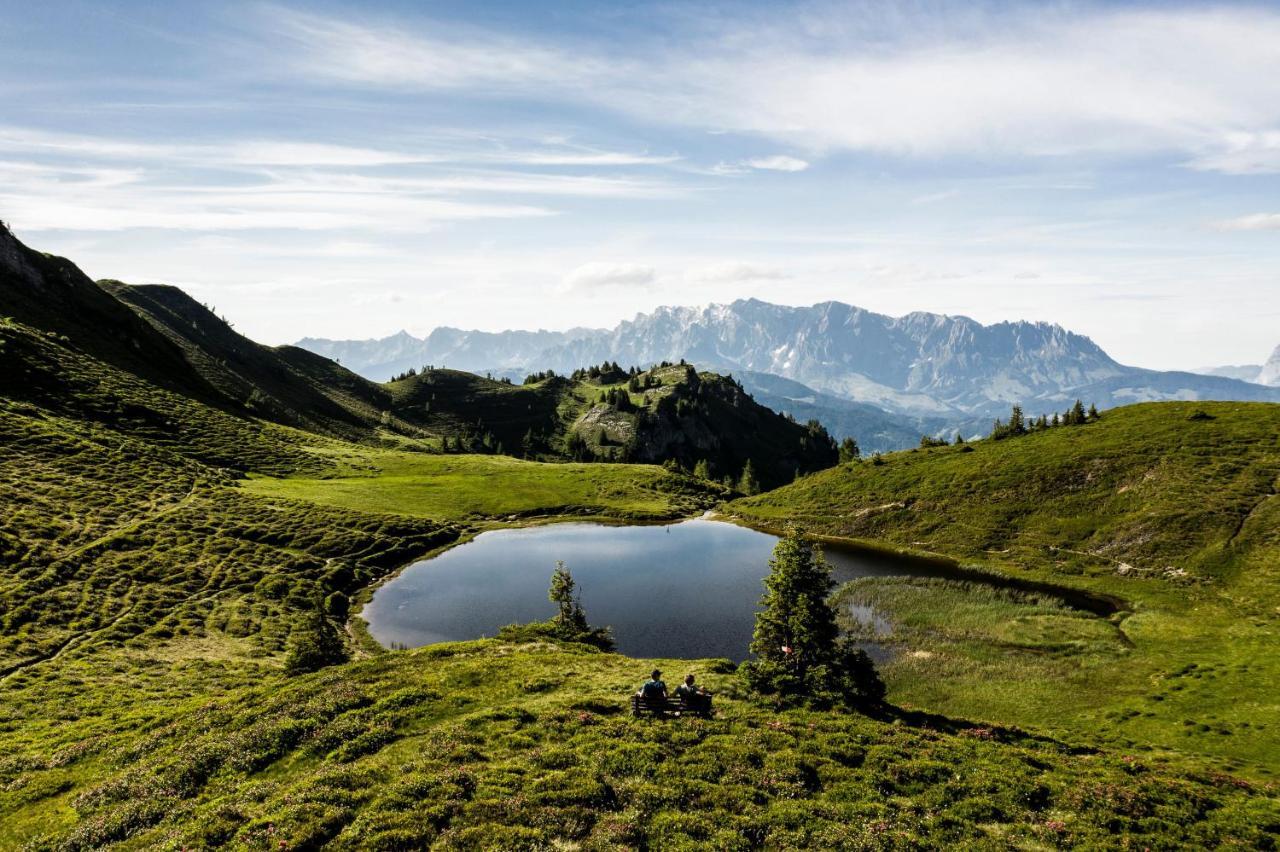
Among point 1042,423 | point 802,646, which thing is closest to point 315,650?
point 802,646

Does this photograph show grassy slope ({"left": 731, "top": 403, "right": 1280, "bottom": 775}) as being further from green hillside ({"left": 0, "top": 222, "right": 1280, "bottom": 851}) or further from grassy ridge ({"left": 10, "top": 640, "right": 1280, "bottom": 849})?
grassy ridge ({"left": 10, "top": 640, "right": 1280, "bottom": 849})

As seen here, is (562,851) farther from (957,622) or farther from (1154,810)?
(957,622)

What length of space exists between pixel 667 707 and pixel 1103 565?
8971 centimetres

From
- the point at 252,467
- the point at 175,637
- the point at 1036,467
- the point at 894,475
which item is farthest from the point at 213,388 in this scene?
the point at 1036,467

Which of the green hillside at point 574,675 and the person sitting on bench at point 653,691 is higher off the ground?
the person sitting on bench at point 653,691

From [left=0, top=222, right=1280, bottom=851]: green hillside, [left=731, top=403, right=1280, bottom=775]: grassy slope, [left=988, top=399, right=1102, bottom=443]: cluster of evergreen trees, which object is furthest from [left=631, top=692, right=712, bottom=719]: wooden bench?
[left=988, top=399, right=1102, bottom=443]: cluster of evergreen trees

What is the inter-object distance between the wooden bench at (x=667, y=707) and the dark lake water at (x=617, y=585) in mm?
30110

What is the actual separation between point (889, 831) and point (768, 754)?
21.6 ft

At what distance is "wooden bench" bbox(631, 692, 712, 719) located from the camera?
31016 millimetres

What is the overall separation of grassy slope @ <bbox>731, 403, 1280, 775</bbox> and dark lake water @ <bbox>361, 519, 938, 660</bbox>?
16879 millimetres

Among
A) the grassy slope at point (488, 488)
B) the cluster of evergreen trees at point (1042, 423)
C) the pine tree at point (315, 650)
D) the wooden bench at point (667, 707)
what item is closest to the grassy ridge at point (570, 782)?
the wooden bench at point (667, 707)

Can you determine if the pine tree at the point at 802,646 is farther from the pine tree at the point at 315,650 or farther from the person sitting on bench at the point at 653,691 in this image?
the pine tree at the point at 315,650

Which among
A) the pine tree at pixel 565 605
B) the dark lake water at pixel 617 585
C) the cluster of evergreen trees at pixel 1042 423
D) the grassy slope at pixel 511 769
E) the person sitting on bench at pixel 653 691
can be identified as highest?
the cluster of evergreen trees at pixel 1042 423

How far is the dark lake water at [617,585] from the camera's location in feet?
222
